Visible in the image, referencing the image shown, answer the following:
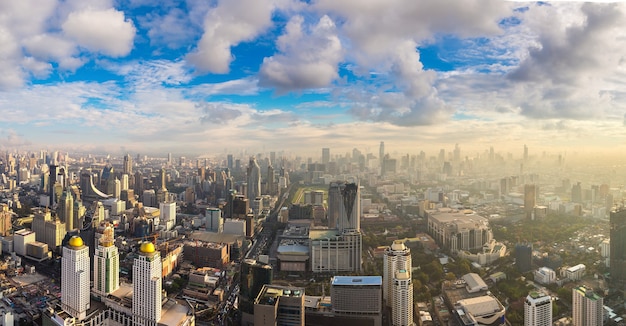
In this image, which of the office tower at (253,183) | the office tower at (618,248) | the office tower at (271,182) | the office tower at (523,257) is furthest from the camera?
the office tower at (253,183)

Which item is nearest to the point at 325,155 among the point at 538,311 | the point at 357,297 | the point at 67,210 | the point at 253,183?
the point at 357,297

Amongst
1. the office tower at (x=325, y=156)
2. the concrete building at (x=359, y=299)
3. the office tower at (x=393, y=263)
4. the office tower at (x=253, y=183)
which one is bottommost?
the concrete building at (x=359, y=299)

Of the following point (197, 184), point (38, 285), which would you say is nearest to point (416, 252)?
point (38, 285)

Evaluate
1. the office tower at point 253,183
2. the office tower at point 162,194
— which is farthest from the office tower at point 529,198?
the office tower at point 162,194

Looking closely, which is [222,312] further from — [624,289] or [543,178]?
[543,178]

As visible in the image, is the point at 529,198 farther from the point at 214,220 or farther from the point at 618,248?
the point at 214,220

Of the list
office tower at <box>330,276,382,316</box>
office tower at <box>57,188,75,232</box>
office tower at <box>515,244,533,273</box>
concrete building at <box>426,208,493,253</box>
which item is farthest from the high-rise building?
office tower at <box>57,188,75,232</box>

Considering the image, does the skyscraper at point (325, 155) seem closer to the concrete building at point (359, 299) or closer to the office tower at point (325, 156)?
the office tower at point (325, 156)

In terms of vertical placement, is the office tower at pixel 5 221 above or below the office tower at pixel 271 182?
below
